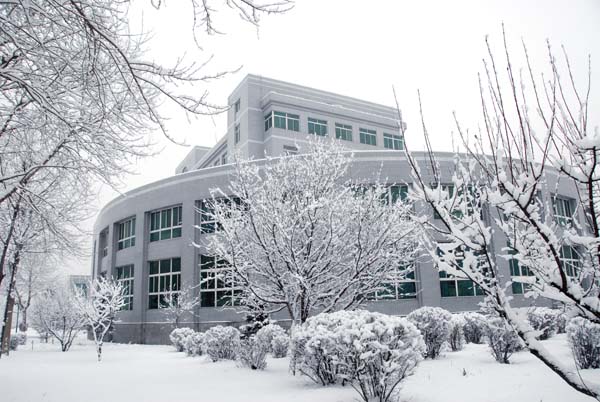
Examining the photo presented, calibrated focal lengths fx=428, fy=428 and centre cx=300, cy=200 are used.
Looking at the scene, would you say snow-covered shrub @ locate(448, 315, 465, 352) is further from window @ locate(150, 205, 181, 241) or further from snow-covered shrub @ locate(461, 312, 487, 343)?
window @ locate(150, 205, 181, 241)

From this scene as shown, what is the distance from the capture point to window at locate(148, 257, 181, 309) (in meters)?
29.2

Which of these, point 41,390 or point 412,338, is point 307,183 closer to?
point 412,338

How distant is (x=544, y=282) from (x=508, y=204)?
26.8 inches

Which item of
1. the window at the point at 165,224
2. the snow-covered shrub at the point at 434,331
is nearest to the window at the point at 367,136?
the window at the point at 165,224

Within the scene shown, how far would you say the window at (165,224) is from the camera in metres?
29.9

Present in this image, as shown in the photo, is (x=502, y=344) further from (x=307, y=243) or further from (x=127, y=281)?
(x=127, y=281)

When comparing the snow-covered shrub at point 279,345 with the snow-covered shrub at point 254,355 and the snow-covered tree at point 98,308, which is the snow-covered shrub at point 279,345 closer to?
the snow-covered shrub at point 254,355

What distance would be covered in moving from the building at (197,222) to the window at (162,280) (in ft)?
0.23

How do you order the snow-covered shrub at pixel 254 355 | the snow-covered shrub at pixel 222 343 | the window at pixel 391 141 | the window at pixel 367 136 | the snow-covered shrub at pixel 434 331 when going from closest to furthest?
the snow-covered shrub at pixel 254 355, the snow-covered shrub at pixel 434 331, the snow-covered shrub at pixel 222 343, the window at pixel 367 136, the window at pixel 391 141

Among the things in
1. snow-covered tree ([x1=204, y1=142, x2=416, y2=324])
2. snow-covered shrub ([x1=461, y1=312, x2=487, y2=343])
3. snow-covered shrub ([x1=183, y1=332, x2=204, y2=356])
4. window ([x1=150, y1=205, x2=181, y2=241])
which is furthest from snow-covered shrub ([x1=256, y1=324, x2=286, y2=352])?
window ([x1=150, y1=205, x2=181, y2=241])

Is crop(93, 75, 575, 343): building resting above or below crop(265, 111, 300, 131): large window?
below

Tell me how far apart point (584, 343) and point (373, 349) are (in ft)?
17.5

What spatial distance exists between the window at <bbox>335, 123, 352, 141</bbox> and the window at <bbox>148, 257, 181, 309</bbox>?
69.1 ft

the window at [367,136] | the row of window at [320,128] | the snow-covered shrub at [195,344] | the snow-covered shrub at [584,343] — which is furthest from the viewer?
the window at [367,136]
